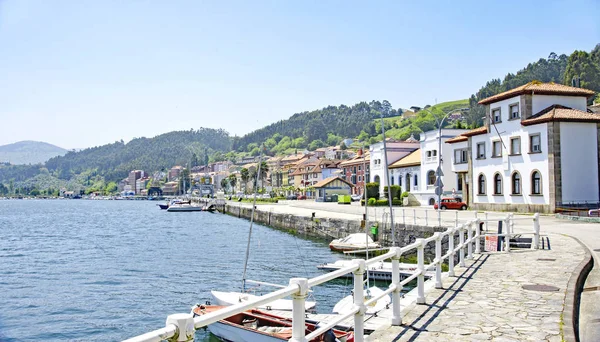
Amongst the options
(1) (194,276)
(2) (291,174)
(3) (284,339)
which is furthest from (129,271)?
(2) (291,174)

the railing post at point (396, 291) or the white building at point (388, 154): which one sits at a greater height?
the white building at point (388, 154)

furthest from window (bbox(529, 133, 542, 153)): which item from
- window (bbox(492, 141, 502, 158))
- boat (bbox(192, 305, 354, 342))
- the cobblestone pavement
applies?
boat (bbox(192, 305, 354, 342))

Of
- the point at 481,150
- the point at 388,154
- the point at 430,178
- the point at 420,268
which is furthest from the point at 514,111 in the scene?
the point at 420,268

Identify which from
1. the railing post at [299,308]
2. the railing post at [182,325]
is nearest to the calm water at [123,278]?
the railing post at [299,308]

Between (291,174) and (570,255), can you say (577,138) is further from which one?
(291,174)

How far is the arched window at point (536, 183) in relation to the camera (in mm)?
43594

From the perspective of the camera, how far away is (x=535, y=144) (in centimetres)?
4462

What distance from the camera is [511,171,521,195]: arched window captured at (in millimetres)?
45969

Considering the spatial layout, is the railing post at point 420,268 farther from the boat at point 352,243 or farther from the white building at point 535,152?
the white building at point 535,152

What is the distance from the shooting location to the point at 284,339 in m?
12.7

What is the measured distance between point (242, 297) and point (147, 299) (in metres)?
6.51

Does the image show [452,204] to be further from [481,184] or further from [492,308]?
[492,308]

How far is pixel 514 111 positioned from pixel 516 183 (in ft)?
22.1

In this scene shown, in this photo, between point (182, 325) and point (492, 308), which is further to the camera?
point (492, 308)
